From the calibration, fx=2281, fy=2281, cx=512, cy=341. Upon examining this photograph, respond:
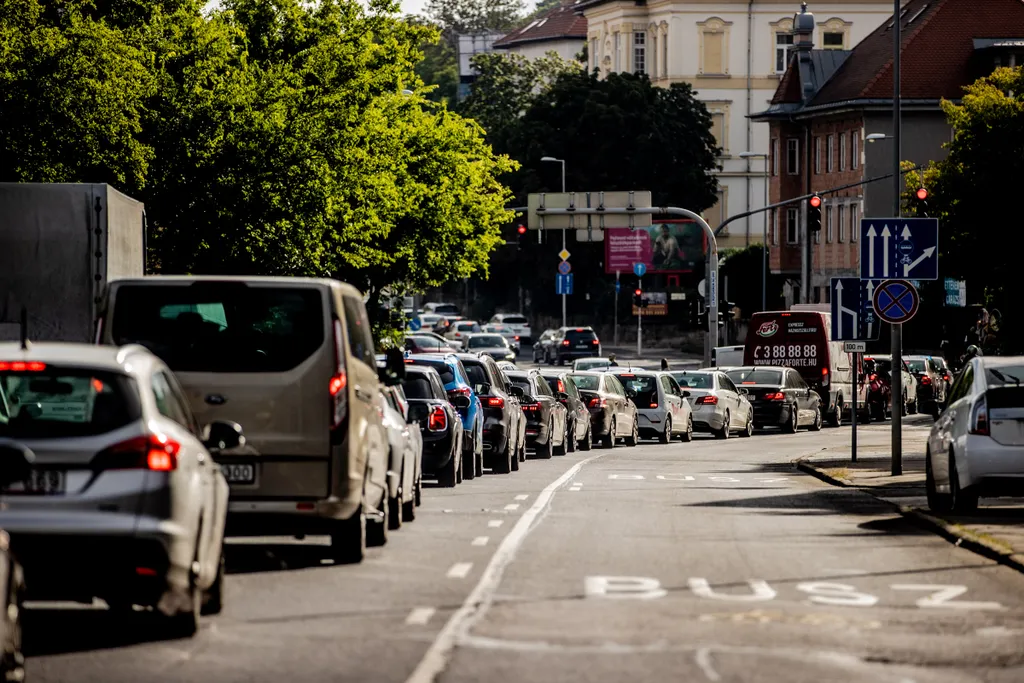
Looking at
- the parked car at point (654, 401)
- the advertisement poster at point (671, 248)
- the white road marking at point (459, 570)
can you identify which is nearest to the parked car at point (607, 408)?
the parked car at point (654, 401)

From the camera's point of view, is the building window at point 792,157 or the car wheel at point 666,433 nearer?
the car wheel at point 666,433

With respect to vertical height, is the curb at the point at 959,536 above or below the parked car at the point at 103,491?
below

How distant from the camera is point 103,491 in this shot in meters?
10.9

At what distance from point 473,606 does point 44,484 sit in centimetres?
306

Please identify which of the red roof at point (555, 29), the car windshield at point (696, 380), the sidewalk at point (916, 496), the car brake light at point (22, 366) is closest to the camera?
the car brake light at point (22, 366)

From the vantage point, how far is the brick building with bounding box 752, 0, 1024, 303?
95062 millimetres

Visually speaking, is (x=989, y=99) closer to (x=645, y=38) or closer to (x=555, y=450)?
(x=555, y=450)

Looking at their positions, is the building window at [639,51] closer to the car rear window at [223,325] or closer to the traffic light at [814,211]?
the traffic light at [814,211]

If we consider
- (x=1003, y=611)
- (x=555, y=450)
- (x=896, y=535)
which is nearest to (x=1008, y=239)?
(x=555, y=450)

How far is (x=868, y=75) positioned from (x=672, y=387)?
53.9 metres

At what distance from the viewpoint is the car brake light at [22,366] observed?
11156 mm

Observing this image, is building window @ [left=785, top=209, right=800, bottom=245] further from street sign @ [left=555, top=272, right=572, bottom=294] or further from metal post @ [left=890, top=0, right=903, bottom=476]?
metal post @ [left=890, top=0, right=903, bottom=476]

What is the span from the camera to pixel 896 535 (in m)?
19.3

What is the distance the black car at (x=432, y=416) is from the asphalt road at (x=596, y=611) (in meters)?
4.36
